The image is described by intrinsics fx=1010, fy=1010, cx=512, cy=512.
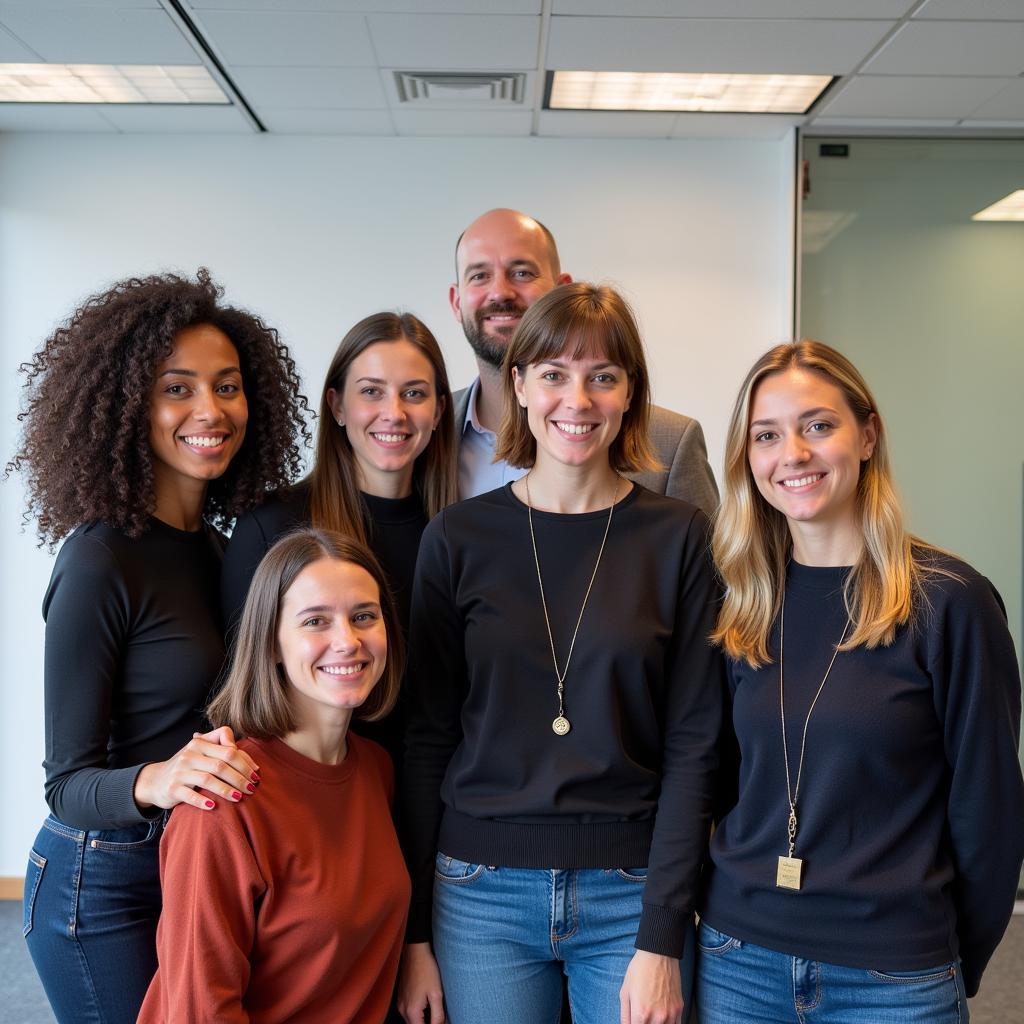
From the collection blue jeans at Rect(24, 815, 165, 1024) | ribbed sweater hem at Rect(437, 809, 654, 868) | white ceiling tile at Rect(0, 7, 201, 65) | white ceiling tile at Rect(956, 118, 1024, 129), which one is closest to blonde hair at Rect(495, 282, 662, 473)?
ribbed sweater hem at Rect(437, 809, 654, 868)

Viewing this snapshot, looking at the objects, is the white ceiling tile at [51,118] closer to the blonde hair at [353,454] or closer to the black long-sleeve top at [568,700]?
the blonde hair at [353,454]

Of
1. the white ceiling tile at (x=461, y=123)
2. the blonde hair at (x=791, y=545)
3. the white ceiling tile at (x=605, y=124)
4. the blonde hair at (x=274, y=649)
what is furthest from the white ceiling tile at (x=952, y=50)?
the blonde hair at (x=274, y=649)

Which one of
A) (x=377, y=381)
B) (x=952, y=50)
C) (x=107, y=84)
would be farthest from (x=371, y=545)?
(x=952, y=50)

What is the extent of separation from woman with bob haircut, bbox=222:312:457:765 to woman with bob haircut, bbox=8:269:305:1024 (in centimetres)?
11

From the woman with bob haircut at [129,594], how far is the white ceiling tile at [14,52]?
1.96 metres

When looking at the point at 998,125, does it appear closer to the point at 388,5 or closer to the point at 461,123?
the point at 461,123

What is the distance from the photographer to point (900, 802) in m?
1.52

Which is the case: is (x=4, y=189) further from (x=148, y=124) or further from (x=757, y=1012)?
(x=757, y=1012)

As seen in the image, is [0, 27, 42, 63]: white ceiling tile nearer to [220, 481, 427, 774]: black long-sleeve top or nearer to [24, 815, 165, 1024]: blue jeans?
[220, 481, 427, 774]: black long-sleeve top

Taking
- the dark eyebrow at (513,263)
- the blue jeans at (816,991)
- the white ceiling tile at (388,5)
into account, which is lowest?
the blue jeans at (816,991)

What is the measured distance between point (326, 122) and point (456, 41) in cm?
93

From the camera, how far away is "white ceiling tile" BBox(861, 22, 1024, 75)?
10.6 ft

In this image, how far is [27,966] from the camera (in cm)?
378

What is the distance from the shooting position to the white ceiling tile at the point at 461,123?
156 inches
